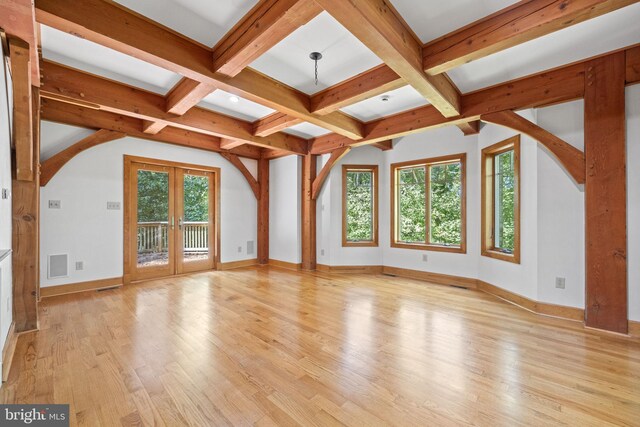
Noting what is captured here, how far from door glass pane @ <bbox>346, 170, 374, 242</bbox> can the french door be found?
275 centimetres

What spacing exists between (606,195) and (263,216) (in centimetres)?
556

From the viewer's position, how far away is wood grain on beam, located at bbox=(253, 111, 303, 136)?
13.1 ft

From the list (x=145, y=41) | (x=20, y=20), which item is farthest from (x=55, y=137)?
(x=145, y=41)

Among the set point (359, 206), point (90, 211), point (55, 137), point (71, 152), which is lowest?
point (90, 211)

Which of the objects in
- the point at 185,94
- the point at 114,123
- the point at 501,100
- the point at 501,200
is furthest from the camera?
the point at 114,123

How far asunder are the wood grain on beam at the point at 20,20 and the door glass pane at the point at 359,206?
460 cm

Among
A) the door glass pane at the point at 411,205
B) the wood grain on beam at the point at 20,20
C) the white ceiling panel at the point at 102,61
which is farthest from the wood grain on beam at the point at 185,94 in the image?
the door glass pane at the point at 411,205

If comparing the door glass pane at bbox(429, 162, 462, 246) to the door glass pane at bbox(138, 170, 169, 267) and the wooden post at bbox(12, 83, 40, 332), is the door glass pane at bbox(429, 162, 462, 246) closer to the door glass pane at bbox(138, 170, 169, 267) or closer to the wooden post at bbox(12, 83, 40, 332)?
the door glass pane at bbox(138, 170, 169, 267)

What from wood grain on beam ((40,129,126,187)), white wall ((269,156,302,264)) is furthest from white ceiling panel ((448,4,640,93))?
wood grain on beam ((40,129,126,187))

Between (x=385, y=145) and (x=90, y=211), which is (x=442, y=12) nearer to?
(x=385, y=145)

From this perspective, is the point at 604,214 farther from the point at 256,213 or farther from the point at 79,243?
the point at 79,243

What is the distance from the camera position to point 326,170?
18.1 feet

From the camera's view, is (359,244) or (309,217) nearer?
(359,244)

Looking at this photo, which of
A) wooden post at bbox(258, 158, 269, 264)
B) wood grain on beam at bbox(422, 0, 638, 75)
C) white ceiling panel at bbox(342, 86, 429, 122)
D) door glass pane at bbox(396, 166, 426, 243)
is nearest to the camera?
wood grain on beam at bbox(422, 0, 638, 75)
